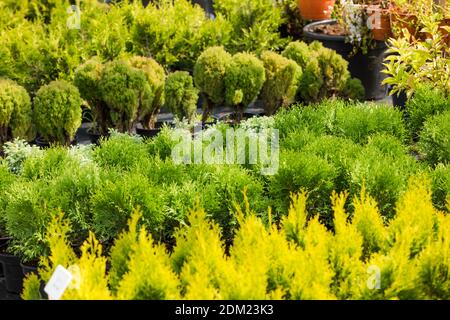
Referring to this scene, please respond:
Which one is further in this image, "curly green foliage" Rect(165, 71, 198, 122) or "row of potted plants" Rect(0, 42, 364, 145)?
"curly green foliage" Rect(165, 71, 198, 122)

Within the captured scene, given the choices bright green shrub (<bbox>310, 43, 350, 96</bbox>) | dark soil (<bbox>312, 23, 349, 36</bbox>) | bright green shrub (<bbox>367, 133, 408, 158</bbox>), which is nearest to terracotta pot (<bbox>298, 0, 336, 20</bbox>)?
dark soil (<bbox>312, 23, 349, 36</bbox>)

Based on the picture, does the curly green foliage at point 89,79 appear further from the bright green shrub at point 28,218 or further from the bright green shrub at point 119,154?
the bright green shrub at point 28,218

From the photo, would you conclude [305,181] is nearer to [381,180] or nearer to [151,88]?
[381,180]

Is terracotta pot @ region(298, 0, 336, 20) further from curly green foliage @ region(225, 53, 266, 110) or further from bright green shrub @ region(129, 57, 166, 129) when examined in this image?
bright green shrub @ region(129, 57, 166, 129)

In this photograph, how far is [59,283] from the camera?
2.61 meters

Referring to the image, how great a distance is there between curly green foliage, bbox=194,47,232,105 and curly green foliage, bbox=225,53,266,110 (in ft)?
0.19

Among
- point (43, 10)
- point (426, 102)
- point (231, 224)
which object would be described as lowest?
point (231, 224)

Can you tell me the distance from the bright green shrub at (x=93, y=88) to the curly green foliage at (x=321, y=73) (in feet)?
6.61

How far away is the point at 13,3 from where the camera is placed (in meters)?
9.27

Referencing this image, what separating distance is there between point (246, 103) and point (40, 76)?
6.52ft

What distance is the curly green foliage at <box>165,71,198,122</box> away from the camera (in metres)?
6.75

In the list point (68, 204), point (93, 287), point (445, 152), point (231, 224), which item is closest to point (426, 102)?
point (445, 152)

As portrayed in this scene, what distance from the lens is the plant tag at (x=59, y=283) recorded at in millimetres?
2586

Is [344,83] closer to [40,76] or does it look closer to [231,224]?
[40,76]
